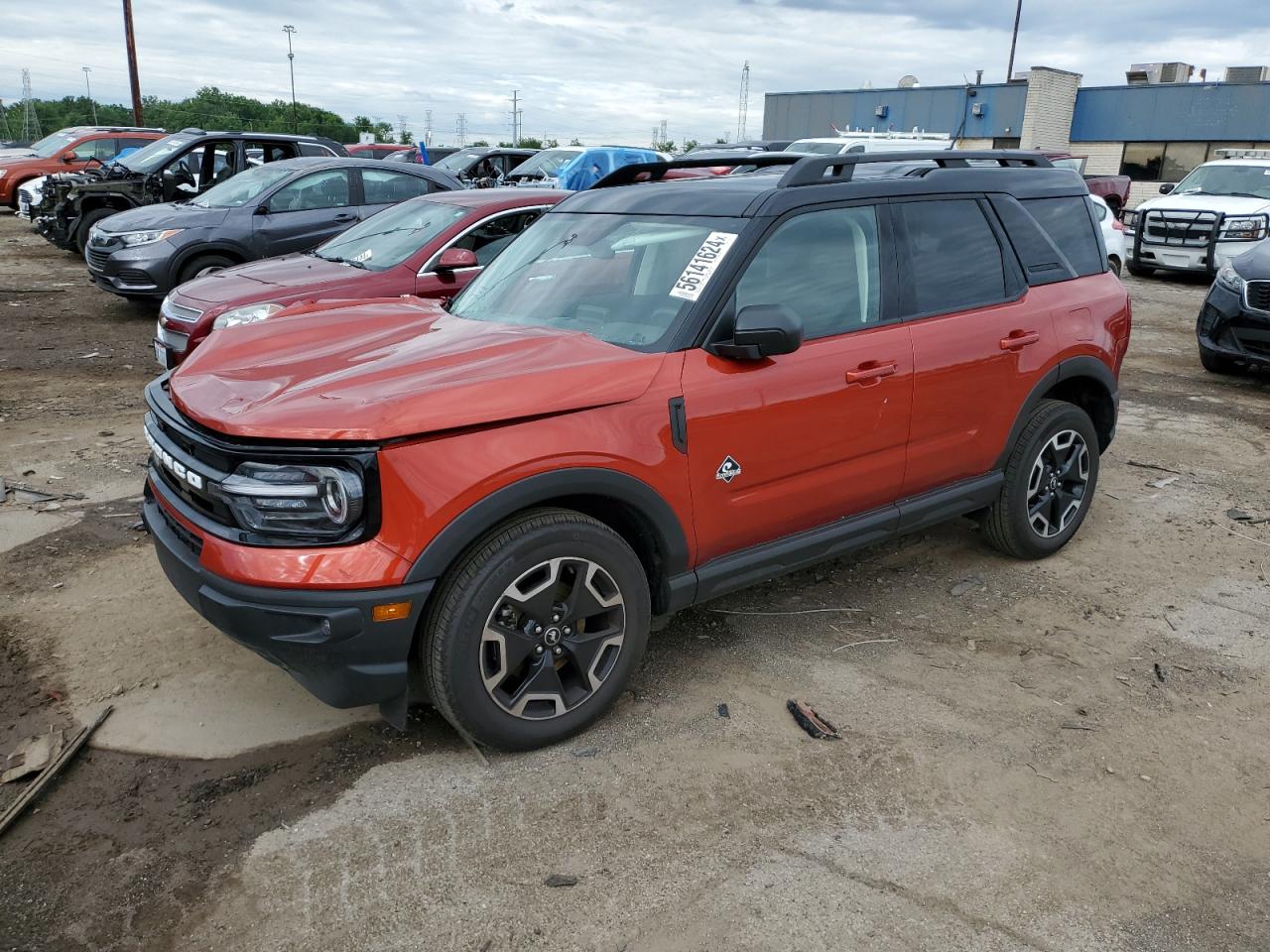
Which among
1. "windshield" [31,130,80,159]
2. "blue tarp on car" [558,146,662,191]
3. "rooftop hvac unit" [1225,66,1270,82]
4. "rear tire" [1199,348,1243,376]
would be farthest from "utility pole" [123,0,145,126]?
"rooftop hvac unit" [1225,66,1270,82]

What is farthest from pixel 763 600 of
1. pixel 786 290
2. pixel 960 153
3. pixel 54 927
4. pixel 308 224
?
pixel 308 224

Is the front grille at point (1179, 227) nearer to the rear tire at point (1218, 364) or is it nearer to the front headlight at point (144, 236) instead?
the rear tire at point (1218, 364)

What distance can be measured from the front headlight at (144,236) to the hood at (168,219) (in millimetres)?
60

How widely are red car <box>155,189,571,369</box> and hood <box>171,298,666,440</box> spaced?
10.2 ft

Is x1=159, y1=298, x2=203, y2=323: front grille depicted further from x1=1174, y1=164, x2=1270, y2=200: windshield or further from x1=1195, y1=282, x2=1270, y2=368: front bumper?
x1=1174, y1=164, x2=1270, y2=200: windshield

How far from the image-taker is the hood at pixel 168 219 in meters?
9.97

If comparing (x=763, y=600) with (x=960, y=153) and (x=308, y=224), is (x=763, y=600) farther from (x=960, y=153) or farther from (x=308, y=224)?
(x=308, y=224)

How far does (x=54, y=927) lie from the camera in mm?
2445

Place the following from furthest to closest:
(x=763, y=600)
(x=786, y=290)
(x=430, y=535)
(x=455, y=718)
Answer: (x=763, y=600) < (x=786, y=290) < (x=455, y=718) < (x=430, y=535)

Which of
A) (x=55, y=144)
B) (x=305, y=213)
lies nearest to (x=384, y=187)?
(x=305, y=213)

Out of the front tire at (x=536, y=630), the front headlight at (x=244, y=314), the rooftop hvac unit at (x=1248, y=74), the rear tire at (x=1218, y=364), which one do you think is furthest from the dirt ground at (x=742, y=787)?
the rooftop hvac unit at (x=1248, y=74)

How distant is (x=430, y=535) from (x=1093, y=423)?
147 inches

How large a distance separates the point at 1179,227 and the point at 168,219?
14071 mm

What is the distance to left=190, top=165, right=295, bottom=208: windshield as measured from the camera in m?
10.3
